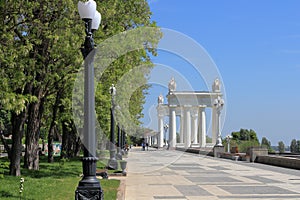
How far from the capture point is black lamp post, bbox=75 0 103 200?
418 inches

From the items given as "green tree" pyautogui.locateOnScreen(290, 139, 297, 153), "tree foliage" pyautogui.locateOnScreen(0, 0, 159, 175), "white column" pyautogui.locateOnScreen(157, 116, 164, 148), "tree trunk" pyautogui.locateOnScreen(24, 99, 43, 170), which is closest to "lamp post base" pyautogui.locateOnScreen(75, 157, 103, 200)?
"tree foliage" pyautogui.locateOnScreen(0, 0, 159, 175)

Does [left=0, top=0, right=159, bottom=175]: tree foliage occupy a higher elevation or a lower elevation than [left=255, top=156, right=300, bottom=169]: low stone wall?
higher

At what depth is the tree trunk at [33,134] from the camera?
2419 centimetres

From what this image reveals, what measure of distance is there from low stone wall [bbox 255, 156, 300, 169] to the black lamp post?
2398 centimetres

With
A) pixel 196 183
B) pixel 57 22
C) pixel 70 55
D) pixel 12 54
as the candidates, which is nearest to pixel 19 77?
pixel 12 54

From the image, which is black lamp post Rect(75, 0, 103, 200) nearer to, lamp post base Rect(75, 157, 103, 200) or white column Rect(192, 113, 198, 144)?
lamp post base Rect(75, 157, 103, 200)

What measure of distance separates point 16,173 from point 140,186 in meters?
5.37

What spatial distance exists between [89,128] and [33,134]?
49.2ft

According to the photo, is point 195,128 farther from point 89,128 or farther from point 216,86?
point 89,128

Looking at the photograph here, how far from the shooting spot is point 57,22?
18.9 m

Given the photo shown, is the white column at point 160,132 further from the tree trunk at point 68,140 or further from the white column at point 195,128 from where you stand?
the tree trunk at point 68,140

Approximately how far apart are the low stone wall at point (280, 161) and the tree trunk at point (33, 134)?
16.2 meters

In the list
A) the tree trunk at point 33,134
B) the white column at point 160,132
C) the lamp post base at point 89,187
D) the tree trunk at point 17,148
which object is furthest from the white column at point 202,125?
the lamp post base at point 89,187

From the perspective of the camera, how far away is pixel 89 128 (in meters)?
10.9
